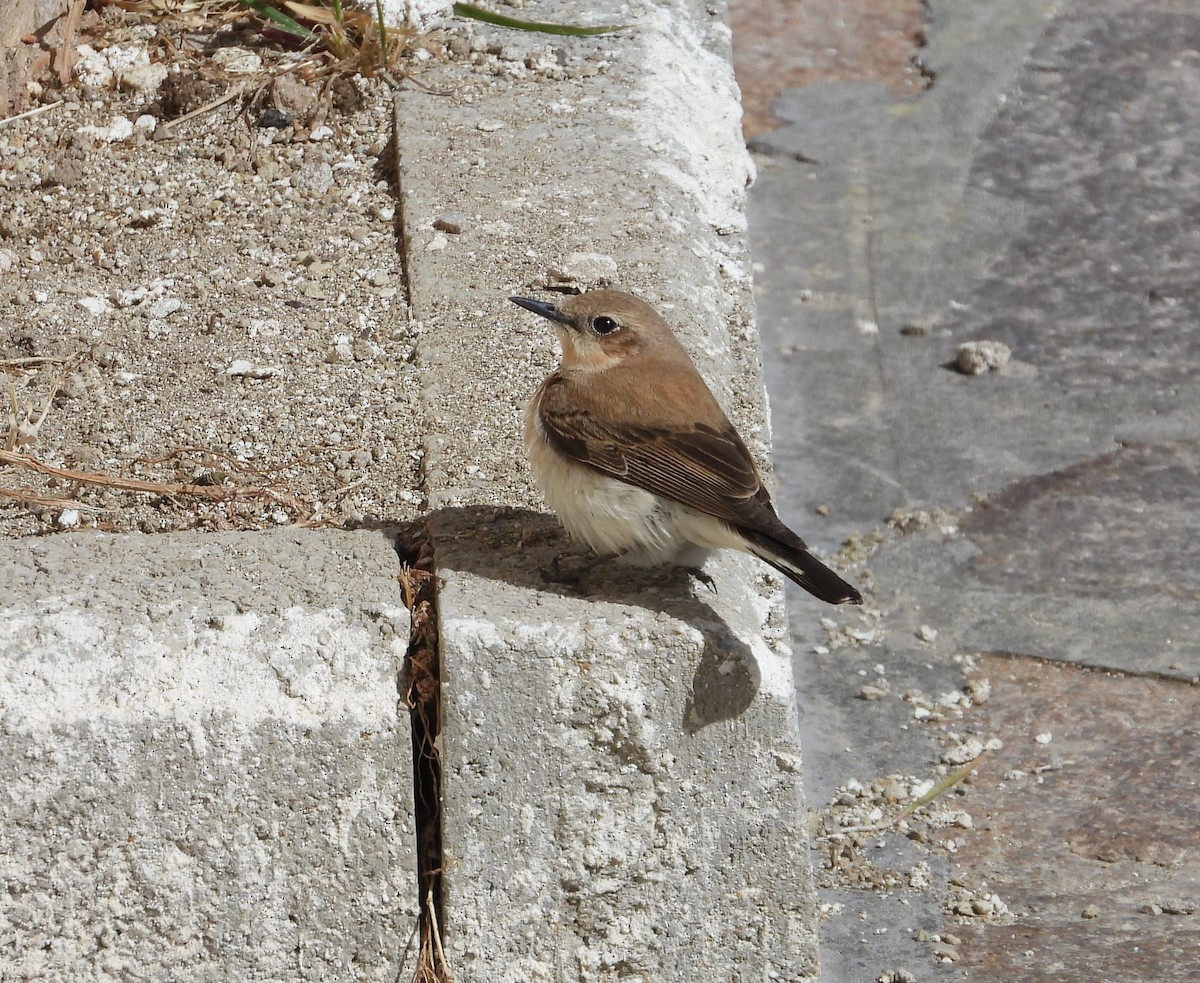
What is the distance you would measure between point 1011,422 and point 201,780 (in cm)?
412

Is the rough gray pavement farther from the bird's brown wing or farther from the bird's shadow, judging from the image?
the bird's brown wing

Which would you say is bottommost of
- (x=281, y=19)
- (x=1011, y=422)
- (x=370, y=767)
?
(x=1011, y=422)

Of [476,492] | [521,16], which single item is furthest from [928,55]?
[476,492]

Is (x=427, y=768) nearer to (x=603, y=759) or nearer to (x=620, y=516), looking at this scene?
(x=603, y=759)

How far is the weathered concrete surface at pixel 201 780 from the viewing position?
2.80 metres

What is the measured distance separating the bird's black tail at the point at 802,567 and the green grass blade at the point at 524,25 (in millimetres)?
2704

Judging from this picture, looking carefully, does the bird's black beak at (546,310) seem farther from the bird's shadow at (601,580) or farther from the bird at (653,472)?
the bird's shadow at (601,580)

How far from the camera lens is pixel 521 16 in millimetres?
Result: 5496

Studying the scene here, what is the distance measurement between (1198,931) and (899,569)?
195 centimetres

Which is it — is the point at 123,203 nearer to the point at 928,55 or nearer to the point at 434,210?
the point at 434,210

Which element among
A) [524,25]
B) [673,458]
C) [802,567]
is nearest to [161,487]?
[673,458]

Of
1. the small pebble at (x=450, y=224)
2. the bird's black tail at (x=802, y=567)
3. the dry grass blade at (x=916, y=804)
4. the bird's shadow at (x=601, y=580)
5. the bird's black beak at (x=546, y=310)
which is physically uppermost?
the bird's black beak at (x=546, y=310)

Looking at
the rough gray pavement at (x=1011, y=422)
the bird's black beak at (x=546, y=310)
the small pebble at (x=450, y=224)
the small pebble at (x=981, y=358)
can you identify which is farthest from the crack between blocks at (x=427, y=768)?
the small pebble at (x=981, y=358)

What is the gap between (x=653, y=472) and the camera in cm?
330
